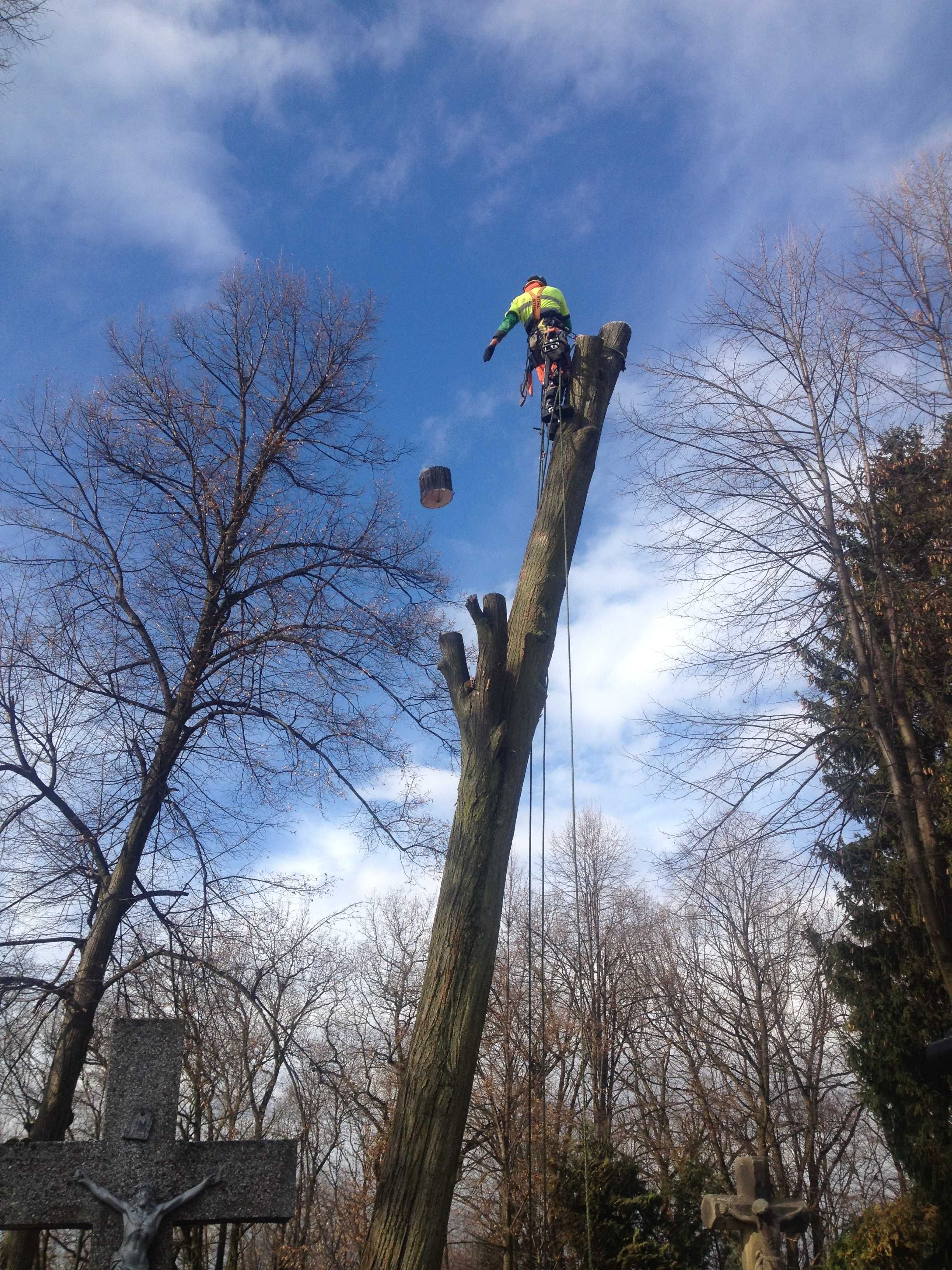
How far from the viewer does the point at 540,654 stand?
206 inches

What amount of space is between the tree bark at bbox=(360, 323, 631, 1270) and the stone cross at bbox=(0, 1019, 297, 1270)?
80 cm

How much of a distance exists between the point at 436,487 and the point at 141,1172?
4429mm

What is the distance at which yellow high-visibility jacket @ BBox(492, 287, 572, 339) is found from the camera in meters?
7.11

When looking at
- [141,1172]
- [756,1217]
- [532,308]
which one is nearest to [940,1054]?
[756,1217]

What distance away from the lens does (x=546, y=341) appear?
6.71 meters

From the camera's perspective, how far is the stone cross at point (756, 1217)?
748 centimetres

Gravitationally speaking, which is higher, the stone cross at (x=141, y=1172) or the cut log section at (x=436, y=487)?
the cut log section at (x=436, y=487)

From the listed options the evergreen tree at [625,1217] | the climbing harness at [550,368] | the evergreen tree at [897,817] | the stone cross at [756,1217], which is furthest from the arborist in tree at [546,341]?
the evergreen tree at [625,1217]

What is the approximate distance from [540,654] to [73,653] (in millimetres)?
3973

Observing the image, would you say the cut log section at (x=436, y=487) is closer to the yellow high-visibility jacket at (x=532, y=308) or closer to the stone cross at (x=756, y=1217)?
the yellow high-visibility jacket at (x=532, y=308)

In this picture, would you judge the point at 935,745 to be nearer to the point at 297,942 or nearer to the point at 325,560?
the point at 325,560

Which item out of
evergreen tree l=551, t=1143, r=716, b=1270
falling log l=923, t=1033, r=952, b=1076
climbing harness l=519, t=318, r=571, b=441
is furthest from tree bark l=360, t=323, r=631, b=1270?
evergreen tree l=551, t=1143, r=716, b=1270

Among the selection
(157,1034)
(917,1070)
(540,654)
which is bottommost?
(157,1034)

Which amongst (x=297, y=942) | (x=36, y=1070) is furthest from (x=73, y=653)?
(x=297, y=942)
